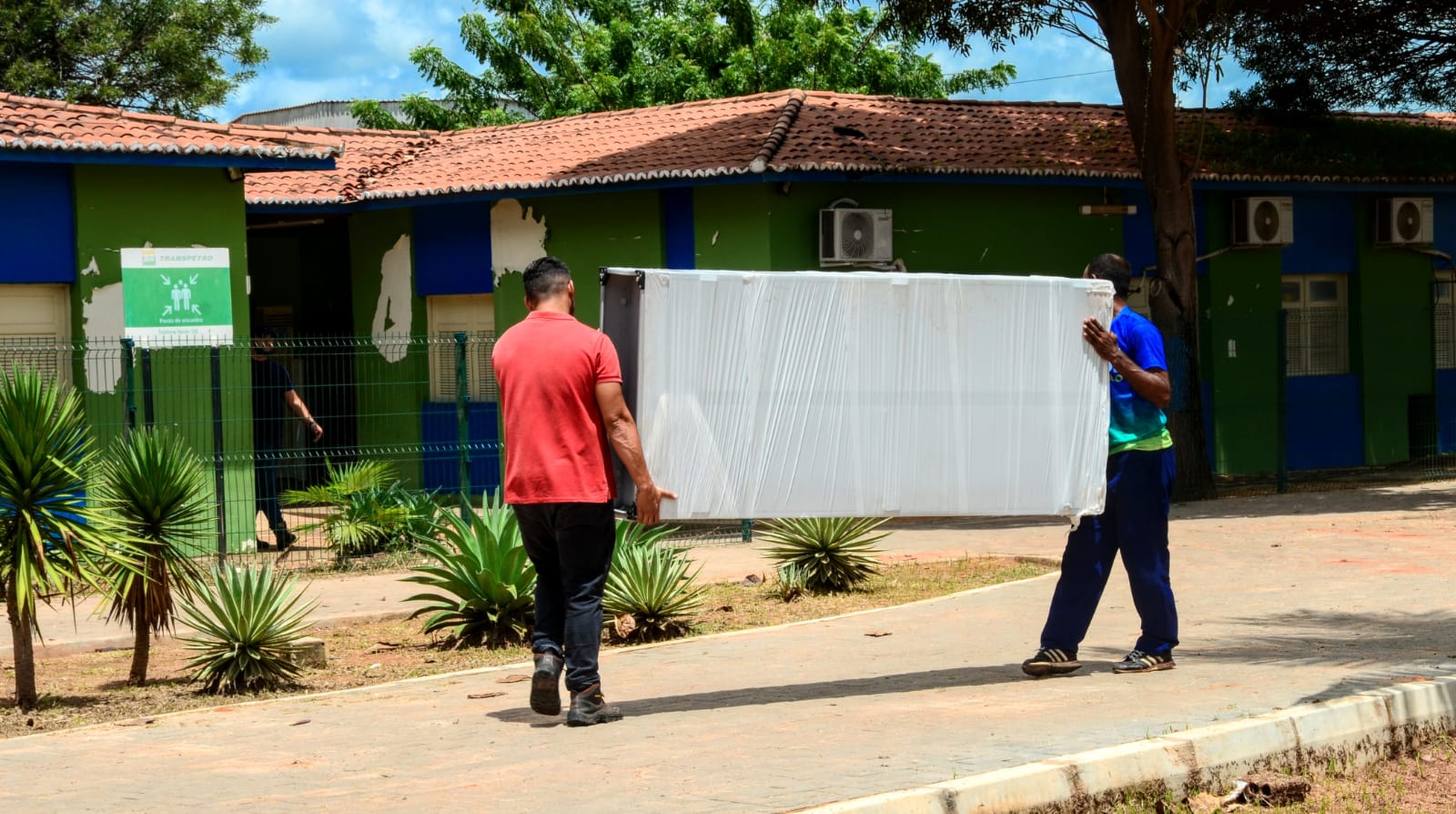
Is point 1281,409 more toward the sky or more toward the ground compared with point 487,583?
more toward the sky

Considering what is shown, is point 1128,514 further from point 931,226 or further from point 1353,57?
point 1353,57

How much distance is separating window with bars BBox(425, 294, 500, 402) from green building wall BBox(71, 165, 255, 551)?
4043mm

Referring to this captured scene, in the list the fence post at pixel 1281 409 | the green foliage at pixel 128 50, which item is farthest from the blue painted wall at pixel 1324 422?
the green foliage at pixel 128 50

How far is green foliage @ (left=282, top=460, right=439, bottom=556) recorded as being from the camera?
48.8 ft

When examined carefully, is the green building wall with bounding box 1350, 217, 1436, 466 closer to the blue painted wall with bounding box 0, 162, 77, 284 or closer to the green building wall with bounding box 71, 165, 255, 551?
the green building wall with bounding box 71, 165, 255, 551

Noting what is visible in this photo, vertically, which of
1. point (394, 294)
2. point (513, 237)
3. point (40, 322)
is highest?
point (513, 237)

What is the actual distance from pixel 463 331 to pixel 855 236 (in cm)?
466

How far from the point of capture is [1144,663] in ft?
26.6

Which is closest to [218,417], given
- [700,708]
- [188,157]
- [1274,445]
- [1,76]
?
[188,157]

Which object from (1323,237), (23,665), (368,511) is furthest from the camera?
(1323,237)

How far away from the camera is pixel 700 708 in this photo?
7.59m

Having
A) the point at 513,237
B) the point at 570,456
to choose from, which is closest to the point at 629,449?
the point at 570,456

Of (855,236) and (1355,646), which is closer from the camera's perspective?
(1355,646)

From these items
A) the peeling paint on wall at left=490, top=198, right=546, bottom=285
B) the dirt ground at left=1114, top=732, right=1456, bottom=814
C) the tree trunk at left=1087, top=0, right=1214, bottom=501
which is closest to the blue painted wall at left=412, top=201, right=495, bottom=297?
the peeling paint on wall at left=490, top=198, right=546, bottom=285
